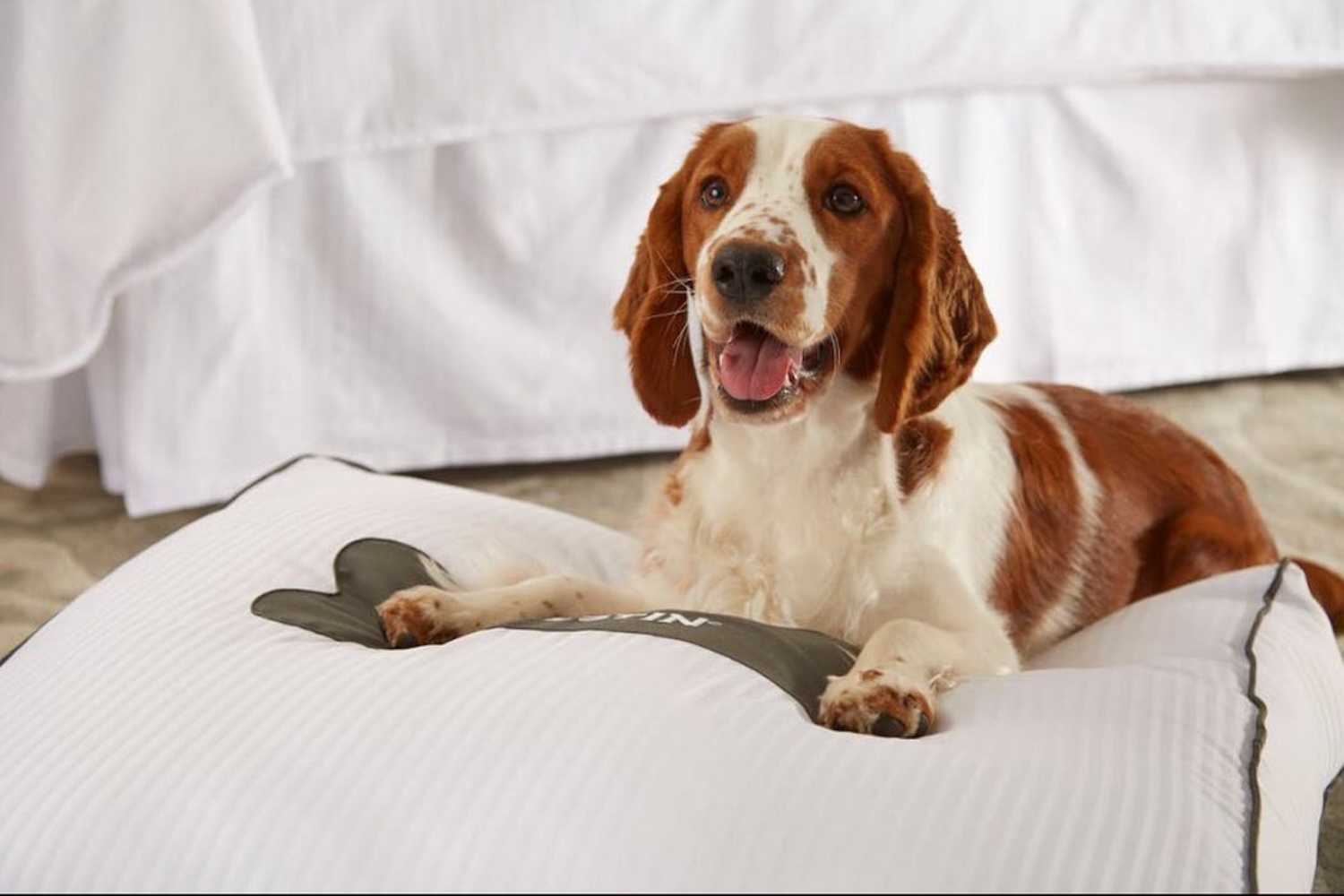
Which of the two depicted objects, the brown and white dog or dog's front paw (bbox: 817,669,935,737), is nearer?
dog's front paw (bbox: 817,669,935,737)

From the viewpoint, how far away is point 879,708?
1586 mm

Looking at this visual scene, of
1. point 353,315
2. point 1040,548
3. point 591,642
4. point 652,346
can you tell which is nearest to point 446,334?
point 353,315

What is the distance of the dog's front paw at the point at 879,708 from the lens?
1582mm

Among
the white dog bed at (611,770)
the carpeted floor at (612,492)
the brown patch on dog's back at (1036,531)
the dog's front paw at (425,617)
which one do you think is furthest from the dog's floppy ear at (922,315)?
the carpeted floor at (612,492)

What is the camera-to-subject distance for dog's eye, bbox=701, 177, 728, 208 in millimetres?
1850

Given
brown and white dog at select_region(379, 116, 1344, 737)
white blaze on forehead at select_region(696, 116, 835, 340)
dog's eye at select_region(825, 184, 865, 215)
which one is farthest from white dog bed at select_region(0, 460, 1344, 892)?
dog's eye at select_region(825, 184, 865, 215)

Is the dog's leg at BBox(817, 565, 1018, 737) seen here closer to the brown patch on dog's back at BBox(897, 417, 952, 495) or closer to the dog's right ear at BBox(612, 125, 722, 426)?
the brown patch on dog's back at BBox(897, 417, 952, 495)

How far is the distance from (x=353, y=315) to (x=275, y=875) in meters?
1.98

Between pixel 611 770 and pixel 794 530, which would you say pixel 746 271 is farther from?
pixel 611 770

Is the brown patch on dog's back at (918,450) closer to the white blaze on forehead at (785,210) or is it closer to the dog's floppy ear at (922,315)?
the dog's floppy ear at (922,315)

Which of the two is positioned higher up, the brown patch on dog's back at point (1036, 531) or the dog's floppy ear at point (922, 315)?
the dog's floppy ear at point (922, 315)

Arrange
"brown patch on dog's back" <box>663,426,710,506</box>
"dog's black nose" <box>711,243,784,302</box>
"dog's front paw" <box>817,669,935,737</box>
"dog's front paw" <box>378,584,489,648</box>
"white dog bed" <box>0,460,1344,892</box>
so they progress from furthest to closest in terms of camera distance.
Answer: "brown patch on dog's back" <box>663,426,710,506</box> → "dog's front paw" <box>378,584,489,648</box> → "dog's black nose" <box>711,243,784,302</box> → "dog's front paw" <box>817,669,935,737</box> → "white dog bed" <box>0,460,1344,892</box>

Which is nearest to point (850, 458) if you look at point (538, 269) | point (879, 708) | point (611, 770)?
point (879, 708)

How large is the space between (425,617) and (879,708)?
505 mm
